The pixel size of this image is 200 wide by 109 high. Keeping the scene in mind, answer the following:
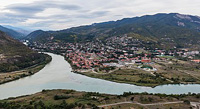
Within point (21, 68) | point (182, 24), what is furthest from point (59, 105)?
point (182, 24)

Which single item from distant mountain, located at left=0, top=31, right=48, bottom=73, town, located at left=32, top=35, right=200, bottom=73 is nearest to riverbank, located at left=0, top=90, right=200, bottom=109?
town, located at left=32, top=35, right=200, bottom=73

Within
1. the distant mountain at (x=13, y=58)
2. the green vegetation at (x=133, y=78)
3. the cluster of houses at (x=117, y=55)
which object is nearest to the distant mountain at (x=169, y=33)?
the cluster of houses at (x=117, y=55)

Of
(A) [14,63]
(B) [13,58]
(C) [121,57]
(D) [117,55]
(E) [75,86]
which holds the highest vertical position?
(B) [13,58]

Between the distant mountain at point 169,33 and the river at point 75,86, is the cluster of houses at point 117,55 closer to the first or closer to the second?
the river at point 75,86

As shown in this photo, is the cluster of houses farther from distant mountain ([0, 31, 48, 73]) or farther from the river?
distant mountain ([0, 31, 48, 73])

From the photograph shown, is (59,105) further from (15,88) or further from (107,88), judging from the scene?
(15,88)

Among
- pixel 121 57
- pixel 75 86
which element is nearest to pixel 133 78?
pixel 75 86

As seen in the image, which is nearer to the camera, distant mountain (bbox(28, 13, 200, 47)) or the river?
the river

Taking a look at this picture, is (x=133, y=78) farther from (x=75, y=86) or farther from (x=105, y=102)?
(x=105, y=102)

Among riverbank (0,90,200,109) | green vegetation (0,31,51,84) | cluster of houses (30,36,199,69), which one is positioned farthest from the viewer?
cluster of houses (30,36,199,69)
